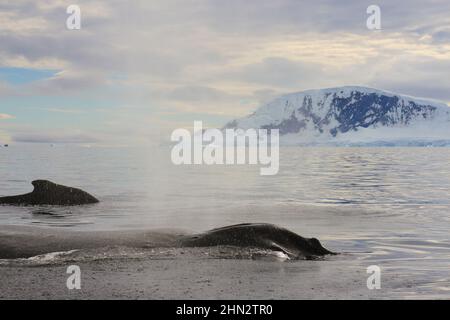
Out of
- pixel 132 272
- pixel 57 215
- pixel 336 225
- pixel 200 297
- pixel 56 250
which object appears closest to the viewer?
pixel 200 297

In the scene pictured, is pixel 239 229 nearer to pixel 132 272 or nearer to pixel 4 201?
pixel 132 272

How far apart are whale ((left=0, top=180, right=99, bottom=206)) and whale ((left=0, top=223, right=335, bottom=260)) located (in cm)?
1218

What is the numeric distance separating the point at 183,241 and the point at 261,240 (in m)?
1.87

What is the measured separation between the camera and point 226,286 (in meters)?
10.9

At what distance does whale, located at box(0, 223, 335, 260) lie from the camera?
14.2 meters

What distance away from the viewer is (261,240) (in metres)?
14.6

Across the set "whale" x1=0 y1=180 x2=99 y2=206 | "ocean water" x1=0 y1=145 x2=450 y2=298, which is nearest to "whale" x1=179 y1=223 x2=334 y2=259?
"ocean water" x1=0 y1=145 x2=450 y2=298

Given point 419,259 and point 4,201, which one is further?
point 4,201

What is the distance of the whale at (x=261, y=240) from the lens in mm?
14516

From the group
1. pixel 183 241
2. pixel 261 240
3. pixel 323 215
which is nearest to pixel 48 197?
pixel 323 215

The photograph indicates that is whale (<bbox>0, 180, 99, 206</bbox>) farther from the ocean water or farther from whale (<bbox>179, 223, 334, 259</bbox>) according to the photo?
whale (<bbox>179, 223, 334, 259</bbox>)

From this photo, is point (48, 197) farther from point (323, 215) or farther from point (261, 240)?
point (261, 240)
